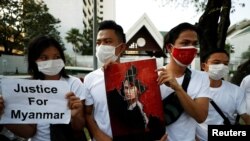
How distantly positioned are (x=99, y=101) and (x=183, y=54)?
69cm

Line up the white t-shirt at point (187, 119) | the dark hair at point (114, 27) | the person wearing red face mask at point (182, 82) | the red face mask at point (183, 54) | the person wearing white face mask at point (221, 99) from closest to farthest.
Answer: the person wearing red face mask at point (182, 82), the white t-shirt at point (187, 119), the red face mask at point (183, 54), the dark hair at point (114, 27), the person wearing white face mask at point (221, 99)

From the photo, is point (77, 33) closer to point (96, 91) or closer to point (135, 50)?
point (135, 50)

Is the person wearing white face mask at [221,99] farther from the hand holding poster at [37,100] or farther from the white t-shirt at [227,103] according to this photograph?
the hand holding poster at [37,100]

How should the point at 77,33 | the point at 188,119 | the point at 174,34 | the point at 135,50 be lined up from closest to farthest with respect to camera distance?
1. the point at 188,119
2. the point at 174,34
3. the point at 135,50
4. the point at 77,33

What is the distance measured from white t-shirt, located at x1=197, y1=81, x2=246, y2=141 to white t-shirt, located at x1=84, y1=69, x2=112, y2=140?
116cm

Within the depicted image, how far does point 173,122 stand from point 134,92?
0.35m

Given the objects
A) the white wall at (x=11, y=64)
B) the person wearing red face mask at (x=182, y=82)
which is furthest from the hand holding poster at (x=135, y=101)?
the white wall at (x=11, y=64)

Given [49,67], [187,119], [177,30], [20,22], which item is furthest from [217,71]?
[20,22]

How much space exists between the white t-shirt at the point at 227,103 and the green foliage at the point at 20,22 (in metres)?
26.1

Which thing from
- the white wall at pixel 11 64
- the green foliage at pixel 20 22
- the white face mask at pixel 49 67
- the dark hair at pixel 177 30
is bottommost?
the white wall at pixel 11 64

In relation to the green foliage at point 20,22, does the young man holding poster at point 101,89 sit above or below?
below

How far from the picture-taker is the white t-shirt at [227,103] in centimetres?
319

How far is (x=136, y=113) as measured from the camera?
2.27 meters

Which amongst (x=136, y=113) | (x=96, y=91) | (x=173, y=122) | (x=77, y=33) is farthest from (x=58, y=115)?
(x=77, y=33)
